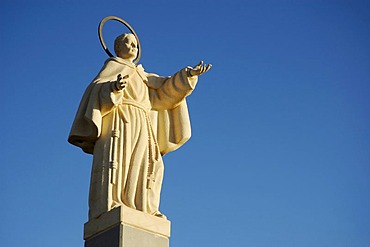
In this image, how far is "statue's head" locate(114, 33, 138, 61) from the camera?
584 inches

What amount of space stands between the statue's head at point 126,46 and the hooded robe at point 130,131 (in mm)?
192

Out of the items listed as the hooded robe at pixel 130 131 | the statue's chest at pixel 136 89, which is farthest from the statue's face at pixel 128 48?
the statue's chest at pixel 136 89

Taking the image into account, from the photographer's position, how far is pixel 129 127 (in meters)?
13.9

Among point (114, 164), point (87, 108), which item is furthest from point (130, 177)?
point (87, 108)

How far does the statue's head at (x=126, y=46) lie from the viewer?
584 inches

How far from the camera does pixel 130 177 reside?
1346 cm

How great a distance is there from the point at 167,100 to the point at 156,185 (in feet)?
5.67

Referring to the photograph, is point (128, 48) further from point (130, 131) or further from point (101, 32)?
point (130, 131)

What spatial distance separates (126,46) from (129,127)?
68.1 inches

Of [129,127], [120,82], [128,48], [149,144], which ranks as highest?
[128,48]

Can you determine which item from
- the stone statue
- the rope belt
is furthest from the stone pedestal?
the rope belt

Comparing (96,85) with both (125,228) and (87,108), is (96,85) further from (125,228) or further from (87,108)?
(125,228)

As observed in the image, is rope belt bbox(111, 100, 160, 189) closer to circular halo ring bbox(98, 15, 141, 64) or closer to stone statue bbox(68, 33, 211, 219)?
stone statue bbox(68, 33, 211, 219)

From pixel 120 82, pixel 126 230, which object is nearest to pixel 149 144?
pixel 120 82
